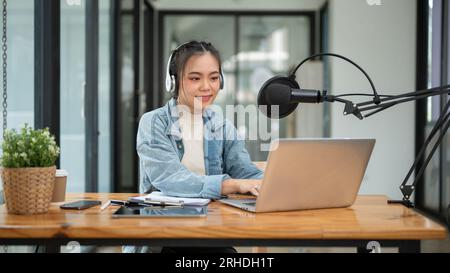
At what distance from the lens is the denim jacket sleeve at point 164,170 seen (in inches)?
60.9

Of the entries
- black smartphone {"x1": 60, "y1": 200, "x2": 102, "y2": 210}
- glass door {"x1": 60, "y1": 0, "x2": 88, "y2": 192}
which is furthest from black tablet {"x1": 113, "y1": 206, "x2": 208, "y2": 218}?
glass door {"x1": 60, "y1": 0, "x2": 88, "y2": 192}

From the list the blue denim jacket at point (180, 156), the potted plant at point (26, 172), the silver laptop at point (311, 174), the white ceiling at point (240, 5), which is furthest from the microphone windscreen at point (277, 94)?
the white ceiling at point (240, 5)

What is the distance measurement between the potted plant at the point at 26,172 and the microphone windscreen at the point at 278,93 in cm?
56

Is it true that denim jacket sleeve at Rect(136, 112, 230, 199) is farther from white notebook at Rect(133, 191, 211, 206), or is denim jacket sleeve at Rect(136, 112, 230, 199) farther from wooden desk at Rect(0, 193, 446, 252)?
wooden desk at Rect(0, 193, 446, 252)

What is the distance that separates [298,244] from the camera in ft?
3.82

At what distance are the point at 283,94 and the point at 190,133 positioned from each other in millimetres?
520

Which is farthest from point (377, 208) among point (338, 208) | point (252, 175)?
point (252, 175)

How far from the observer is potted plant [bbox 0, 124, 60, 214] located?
1308 mm

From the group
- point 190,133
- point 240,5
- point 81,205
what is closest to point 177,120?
point 190,133

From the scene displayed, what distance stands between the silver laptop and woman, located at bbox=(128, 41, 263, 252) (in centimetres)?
27

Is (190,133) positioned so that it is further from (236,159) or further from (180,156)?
(236,159)
